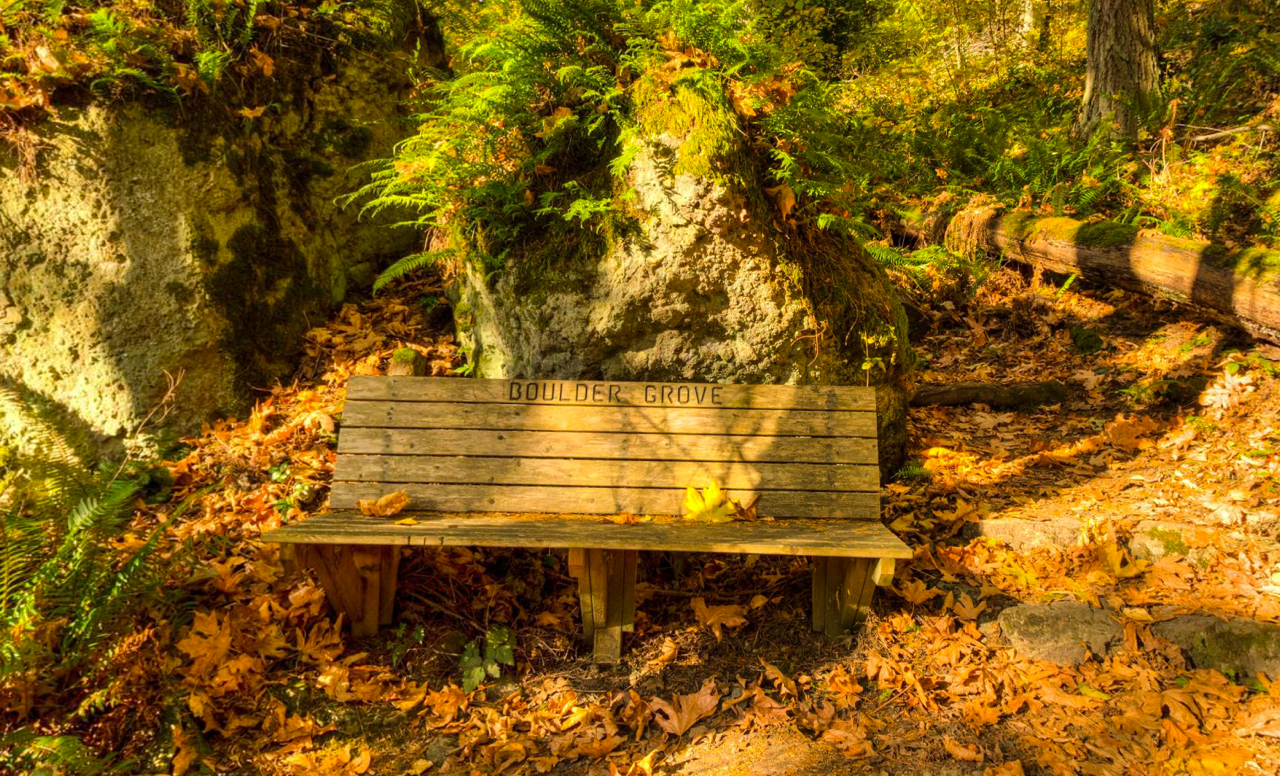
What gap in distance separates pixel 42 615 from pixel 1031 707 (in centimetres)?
391

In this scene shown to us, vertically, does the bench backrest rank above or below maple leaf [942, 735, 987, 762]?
above

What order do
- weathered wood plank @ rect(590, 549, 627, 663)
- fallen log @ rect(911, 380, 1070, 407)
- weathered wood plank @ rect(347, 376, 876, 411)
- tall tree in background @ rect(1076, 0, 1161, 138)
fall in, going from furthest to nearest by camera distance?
tall tree in background @ rect(1076, 0, 1161, 138) < fallen log @ rect(911, 380, 1070, 407) < weathered wood plank @ rect(347, 376, 876, 411) < weathered wood plank @ rect(590, 549, 627, 663)

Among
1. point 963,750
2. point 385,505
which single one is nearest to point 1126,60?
point 963,750

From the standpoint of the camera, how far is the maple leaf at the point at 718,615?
3.33 m

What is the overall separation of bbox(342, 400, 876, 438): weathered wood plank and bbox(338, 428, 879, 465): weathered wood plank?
31 mm

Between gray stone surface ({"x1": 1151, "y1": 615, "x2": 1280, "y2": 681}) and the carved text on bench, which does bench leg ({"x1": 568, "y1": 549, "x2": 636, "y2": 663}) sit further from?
gray stone surface ({"x1": 1151, "y1": 615, "x2": 1280, "y2": 681})

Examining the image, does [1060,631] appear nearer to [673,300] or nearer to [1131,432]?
[1131,432]

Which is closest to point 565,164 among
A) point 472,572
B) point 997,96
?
point 472,572

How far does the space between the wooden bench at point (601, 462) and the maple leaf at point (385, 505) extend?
45 mm

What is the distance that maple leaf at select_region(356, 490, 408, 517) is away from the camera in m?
3.28

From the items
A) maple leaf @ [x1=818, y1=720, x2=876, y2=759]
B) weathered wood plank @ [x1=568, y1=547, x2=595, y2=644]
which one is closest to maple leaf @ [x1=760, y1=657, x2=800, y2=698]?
maple leaf @ [x1=818, y1=720, x2=876, y2=759]

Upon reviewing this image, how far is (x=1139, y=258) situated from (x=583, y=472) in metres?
5.18

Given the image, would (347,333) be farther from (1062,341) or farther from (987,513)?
(1062,341)

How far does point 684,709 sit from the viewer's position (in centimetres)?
289
